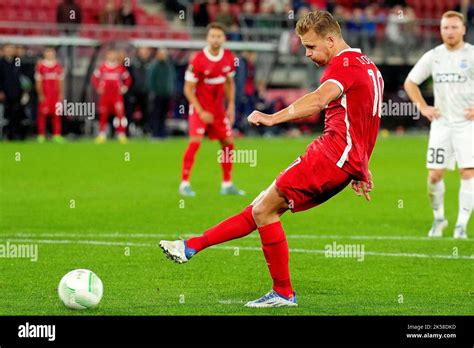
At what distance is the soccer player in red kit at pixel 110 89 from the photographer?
95.2 ft

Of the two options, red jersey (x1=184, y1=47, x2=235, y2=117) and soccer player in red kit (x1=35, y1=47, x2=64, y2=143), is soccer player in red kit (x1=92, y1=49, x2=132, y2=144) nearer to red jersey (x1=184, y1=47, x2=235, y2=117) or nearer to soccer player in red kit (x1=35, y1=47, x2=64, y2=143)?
soccer player in red kit (x1=35, y1=47, x2=64, y2=143)

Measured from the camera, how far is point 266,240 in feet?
27.7

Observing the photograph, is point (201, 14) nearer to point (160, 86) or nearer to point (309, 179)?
point (160, 86)

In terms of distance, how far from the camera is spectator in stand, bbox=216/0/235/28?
3197 cm

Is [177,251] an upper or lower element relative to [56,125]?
lower

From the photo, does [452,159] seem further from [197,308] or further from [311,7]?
[311,7]

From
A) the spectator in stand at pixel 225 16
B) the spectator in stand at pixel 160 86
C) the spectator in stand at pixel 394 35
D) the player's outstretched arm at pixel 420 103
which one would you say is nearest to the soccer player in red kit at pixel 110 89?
the spectator in stand at pixel 160 86

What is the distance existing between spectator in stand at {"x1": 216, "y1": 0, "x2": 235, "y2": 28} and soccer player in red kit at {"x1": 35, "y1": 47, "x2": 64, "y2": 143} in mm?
5109

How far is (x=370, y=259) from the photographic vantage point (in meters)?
11.1

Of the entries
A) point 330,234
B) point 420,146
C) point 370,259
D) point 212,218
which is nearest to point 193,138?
point 212,218

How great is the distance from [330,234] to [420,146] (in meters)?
15.9

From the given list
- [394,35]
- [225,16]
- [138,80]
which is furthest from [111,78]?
[394,35]

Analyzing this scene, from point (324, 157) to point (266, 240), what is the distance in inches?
30.1

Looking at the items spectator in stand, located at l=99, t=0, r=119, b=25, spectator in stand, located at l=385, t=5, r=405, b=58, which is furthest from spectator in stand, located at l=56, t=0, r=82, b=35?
spectator in stand, located at l=385, t=5, r=405, b=58
